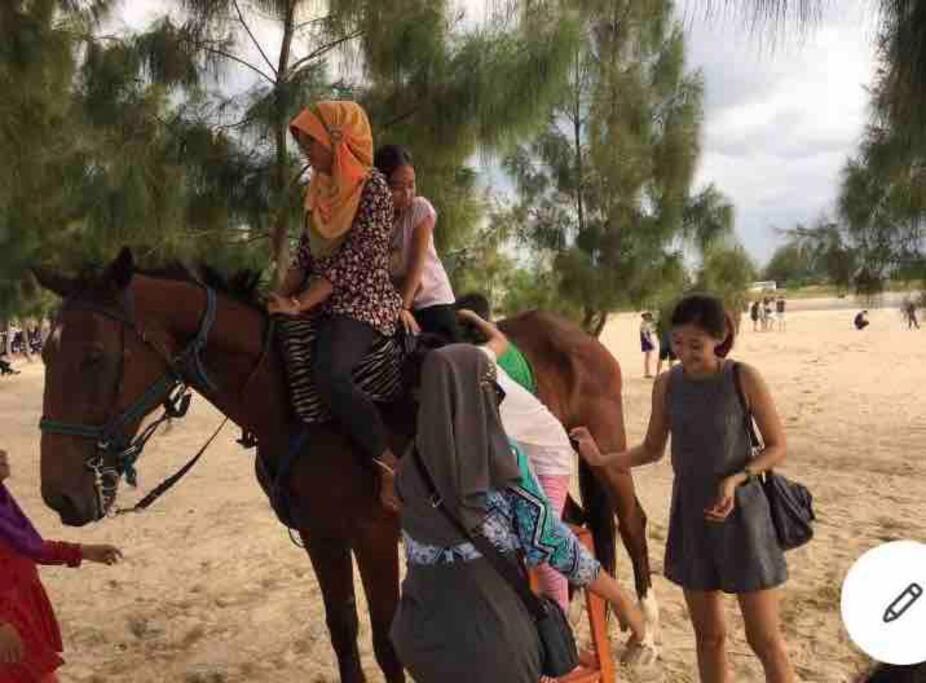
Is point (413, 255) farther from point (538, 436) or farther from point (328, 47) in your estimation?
point (328, 47)

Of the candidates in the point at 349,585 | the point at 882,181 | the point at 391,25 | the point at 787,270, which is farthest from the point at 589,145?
the point at 349,585

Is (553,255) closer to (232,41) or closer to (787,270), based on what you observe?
(787,270)

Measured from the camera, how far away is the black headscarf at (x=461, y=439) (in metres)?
1.76

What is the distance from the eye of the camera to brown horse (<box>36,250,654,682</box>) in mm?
2588

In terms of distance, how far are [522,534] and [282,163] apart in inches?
226

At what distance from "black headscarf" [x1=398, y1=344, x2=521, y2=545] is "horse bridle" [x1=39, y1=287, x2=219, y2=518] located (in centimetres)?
130

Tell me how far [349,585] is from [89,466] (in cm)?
120

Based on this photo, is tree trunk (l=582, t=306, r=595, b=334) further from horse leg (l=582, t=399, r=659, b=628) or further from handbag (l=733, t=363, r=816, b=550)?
handbag (l=733, t=363, r=816, b=550)

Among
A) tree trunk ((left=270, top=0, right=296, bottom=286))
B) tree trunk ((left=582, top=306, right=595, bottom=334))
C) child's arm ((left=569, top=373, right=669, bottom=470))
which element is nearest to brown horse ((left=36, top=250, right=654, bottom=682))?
child's arm ((left=569, top=373, right=669, bottom=470))

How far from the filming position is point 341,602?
331 centimetres

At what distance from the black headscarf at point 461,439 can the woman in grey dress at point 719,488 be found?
105cm

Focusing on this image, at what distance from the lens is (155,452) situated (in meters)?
10.3

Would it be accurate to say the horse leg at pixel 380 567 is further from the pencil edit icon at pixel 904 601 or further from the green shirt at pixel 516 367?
the pencil edit icon at pixel 904 601

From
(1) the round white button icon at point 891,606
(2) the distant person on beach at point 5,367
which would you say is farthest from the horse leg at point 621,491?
(2) the distant person on beach at point 5,367
